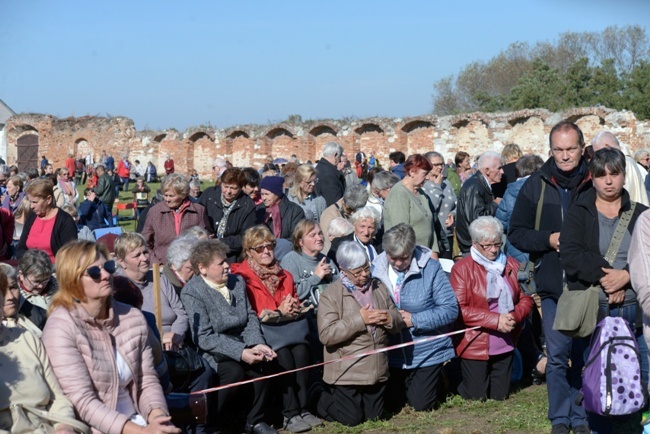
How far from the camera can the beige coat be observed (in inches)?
250

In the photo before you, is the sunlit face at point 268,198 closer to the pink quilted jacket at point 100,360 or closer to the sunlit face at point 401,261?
the sunlit face at point 401,261

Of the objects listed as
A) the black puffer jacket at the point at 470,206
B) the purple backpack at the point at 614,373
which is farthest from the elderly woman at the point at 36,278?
the black puffer jacket at the point at 470,206

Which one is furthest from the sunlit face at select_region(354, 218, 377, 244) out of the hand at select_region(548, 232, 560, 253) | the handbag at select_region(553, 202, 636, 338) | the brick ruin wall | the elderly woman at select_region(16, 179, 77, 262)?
the brick ruin wall

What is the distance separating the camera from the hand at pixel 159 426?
14.1 ft

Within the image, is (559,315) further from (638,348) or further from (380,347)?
(380,347)

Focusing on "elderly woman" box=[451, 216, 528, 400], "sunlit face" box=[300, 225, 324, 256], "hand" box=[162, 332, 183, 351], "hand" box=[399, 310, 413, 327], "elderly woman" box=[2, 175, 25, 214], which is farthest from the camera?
"elderly woman" box=[2, 175, 25, 214]

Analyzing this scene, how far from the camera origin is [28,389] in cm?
409

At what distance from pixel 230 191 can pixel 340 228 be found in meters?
1.27

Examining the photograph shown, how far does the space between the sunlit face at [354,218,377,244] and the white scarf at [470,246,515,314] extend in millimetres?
1080

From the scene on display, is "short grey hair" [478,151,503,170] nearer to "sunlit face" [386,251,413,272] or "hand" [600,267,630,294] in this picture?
"sunlit face" [386,251,413,272]

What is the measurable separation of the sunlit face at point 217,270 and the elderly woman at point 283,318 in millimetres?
383

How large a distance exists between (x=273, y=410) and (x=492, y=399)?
1.84m

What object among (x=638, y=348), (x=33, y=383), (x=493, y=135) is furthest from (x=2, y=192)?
(x=493, y=135)

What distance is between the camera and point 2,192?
540 inches
